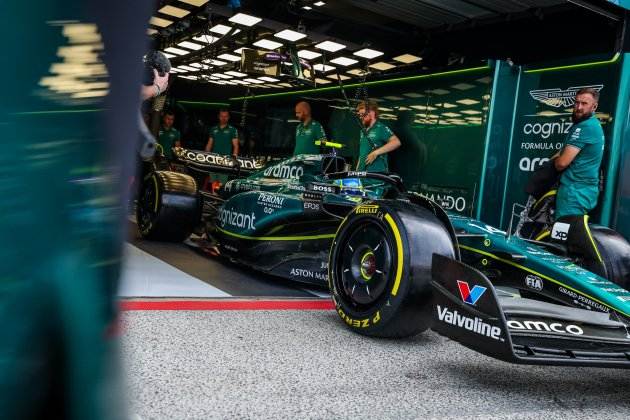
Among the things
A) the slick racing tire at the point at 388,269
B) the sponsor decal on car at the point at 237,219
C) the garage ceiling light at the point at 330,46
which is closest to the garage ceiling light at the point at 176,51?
the garage ceiling light at the point at 330,46

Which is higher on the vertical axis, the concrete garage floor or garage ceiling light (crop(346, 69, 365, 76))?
garage ceiling light (crop(346, 69, 365, 76))

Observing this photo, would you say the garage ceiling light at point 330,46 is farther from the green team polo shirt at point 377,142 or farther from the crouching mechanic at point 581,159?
the crouching mechanic at point 581,159

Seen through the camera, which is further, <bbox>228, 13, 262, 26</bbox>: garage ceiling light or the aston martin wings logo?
<bbox>228, 13, 262, 26</bbox>: garage ceiling light

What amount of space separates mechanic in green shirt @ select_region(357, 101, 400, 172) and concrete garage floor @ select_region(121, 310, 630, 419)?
12.0 feet

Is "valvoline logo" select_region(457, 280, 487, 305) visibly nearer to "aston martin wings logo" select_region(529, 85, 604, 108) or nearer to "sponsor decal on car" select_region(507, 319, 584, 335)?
"sponsor decal on car" select_region(507, 319, 584, 335)

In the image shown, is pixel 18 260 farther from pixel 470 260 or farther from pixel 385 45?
pixel 385 45

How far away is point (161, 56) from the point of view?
99.2 inches

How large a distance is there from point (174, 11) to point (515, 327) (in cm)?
905

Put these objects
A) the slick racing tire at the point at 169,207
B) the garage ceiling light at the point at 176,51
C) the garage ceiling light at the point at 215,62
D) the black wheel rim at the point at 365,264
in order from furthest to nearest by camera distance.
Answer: the garage ceiling light at the point at 215,62 → the garage ceiling light at the point at 176,51 → the slick racing tire at the point at 169,207 → the black wheel rim at the point at 365,264

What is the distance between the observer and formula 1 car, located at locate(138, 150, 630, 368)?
2385mm

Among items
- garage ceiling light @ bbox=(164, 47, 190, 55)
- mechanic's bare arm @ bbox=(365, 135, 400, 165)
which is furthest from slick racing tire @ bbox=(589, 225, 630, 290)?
garage ceiling light @ bbox=(164, 47, 190, 55)

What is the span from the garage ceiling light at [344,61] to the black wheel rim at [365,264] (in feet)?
25.3

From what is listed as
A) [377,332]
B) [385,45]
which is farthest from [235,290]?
[385,45]

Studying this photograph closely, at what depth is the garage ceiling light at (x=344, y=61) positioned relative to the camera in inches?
417
